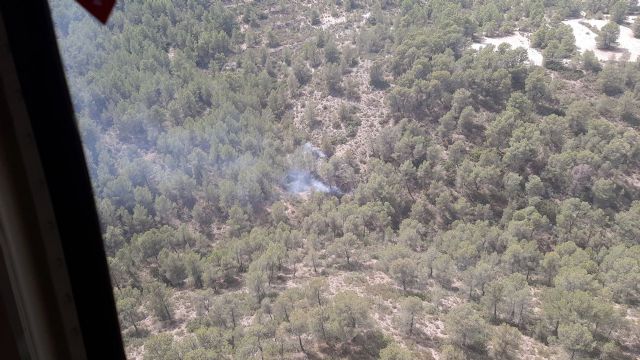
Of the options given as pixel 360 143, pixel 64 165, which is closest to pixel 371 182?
pixel 360 143

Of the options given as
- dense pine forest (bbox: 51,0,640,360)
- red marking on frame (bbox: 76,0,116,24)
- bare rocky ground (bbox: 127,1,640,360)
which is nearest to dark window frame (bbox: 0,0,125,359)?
red marking on frame (bbox: 76,0,116,24)

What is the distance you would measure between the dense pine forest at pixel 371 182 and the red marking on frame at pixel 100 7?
525 cm

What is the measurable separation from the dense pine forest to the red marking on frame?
5247mm

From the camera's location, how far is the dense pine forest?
7129mm

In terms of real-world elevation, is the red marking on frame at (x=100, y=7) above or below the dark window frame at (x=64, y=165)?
above

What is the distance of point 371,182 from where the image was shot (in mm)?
10320

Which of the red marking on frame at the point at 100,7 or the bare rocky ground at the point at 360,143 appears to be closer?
the red marking on frame at the point at 100,7

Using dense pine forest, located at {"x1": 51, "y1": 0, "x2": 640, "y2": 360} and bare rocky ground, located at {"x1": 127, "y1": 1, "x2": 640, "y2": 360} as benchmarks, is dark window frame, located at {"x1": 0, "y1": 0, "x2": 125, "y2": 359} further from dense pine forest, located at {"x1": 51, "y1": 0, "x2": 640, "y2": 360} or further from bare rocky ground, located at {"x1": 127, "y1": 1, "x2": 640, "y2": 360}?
dense pine forest, located at {"x1": 51, "y1": 0, "x2": 640, "y2": 360}

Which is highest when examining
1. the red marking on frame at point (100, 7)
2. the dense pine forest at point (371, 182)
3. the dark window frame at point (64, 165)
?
the red marking on frame at point (100, 7)

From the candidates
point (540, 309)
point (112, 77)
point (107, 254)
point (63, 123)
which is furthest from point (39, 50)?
point (112, 77)

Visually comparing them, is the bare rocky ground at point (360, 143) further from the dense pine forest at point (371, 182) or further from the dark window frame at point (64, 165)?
the dark window frame at point (64, 165)

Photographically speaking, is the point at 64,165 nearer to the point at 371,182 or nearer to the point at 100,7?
the point at 100,7

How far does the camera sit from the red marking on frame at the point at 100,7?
0.83 m

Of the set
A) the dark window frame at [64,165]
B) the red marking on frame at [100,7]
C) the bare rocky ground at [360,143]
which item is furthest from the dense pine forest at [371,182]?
the red marking on frame at [100,7]
